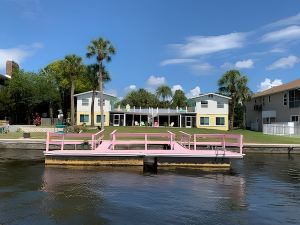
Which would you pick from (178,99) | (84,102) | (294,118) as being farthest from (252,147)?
(178,99)

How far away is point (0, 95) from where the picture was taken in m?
70.4

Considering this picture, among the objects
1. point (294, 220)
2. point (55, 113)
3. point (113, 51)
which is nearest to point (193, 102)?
point (113, 51)

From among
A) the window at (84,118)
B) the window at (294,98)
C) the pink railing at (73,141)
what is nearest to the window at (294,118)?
the window at (294,98)

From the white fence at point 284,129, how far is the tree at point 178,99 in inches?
2016

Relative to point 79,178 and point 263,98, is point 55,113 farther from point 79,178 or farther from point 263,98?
point 79,178

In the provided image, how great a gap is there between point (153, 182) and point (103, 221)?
21.4 feet

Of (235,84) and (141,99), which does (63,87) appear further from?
(235,84)

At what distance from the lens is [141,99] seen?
110188 mm

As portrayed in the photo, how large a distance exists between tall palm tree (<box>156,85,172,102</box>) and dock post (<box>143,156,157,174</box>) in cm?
9668

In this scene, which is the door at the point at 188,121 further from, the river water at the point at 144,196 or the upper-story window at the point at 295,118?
the river water at the point at 144,196

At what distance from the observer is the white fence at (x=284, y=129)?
2029 inches

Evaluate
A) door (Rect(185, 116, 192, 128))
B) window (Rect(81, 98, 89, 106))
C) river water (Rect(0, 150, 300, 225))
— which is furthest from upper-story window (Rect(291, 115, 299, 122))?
river water (Rect(0, 150, 300, 225))

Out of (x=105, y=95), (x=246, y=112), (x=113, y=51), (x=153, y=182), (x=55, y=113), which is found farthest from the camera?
(x=55, y=113)

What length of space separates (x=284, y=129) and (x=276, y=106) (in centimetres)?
1198
